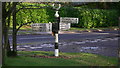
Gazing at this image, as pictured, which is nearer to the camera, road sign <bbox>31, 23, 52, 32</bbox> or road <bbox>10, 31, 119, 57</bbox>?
road sign <bbox>31, 23, 52, 32</bbox>

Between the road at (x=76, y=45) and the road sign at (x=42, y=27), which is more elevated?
the road sign at (x=42, y=27)

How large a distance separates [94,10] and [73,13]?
97.0 inches

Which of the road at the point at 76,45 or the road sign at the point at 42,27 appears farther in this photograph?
the road at the point at 76,45

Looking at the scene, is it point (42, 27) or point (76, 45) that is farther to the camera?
point (76, 45)

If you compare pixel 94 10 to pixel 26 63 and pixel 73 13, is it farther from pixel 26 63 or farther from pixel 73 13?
pixel 26 63

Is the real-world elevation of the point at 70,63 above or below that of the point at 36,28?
below

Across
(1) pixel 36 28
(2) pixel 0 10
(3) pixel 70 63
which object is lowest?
(3) pixel 70 63

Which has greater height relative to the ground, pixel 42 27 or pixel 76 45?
pixel 42 27

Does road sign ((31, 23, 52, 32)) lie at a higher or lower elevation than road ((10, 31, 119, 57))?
higher

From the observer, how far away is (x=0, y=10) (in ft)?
18.2

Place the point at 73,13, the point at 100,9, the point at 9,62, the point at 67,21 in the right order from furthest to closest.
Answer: the point at 100,9 < the point at 73,13 < the point at 67,21 < the point at 9,62

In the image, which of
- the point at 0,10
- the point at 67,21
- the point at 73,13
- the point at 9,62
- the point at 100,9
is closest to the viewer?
the point at 0,10

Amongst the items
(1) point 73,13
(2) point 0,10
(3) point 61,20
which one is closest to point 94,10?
(1) point 73,13

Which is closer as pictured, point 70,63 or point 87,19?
point 70,63
